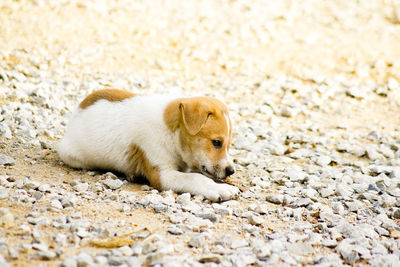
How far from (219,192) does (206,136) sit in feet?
2.44

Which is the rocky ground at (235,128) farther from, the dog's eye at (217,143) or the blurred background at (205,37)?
the dog's eye at (217,143)

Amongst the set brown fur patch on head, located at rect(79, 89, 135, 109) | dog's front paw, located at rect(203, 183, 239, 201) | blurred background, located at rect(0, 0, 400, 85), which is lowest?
dog's front paw, located at rect(203, 183, 239, 201)

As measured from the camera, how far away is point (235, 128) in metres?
8.38

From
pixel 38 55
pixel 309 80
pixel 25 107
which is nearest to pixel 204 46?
pixel 309 80

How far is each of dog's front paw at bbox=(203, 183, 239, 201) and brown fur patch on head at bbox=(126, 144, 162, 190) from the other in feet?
2.45

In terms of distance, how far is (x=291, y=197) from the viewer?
19.0 feet

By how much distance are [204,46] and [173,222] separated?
775cm

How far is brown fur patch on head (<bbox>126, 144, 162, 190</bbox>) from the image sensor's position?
5.82 metres

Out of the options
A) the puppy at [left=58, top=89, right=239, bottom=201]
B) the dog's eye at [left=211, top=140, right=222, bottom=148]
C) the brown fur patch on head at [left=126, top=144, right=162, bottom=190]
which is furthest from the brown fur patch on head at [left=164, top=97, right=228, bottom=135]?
the brown fur patch on head at [left=126, top=144, right=162, bottom=190]

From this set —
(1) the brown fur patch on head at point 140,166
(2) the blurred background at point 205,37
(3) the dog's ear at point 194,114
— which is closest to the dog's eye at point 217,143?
(3) the dog's ear at point 194,114

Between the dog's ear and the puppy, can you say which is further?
the puppy

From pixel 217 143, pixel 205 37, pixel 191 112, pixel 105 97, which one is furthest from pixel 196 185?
pixel 205 37

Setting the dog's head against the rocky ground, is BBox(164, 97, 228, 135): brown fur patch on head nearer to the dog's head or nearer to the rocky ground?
the dog's head

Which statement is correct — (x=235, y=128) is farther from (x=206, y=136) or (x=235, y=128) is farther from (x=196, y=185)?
(x=196, y=185)
